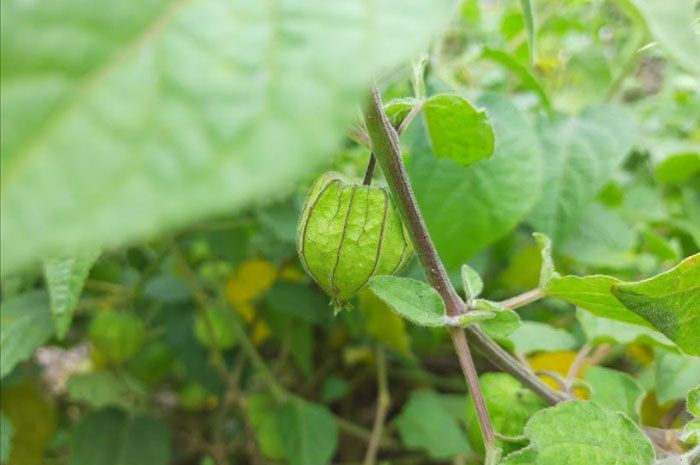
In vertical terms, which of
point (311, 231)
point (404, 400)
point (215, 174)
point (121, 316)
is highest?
point (215, 174)

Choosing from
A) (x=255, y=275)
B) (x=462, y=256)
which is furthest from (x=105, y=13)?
(x=255, y=275)

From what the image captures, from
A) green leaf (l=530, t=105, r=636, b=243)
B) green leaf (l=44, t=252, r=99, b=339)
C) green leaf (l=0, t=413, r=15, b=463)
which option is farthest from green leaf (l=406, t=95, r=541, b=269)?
green leaf (l=0, t=413, r=15, b=463)

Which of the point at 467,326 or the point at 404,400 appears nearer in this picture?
the point at 467,326

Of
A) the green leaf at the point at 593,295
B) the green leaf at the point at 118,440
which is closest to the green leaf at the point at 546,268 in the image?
the green leaf at the point at 593,295

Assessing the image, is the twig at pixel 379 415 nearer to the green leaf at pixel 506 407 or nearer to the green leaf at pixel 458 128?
the green leaf at pixel 506 407

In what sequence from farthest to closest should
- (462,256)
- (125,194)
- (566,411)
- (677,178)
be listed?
(677,178), (462,256), (566,411), (125,194)

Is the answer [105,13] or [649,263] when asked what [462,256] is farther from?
[105,13]
